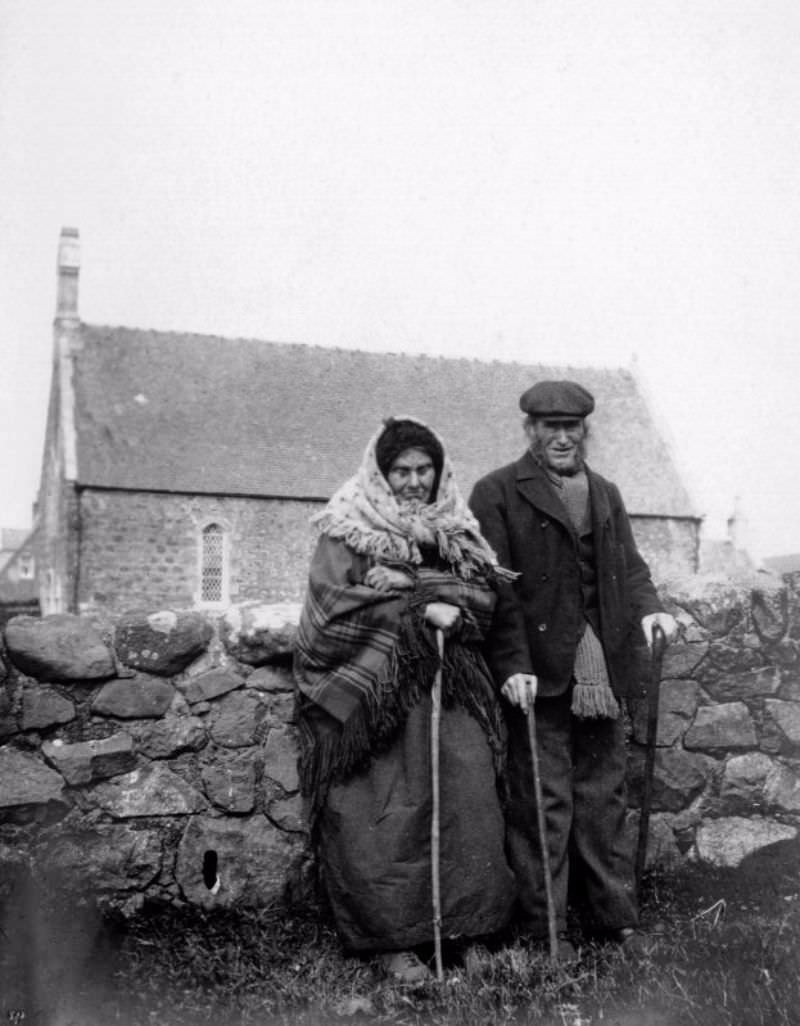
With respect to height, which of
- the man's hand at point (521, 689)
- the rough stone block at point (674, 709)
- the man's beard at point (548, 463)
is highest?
the man's beard at point (548, 463)

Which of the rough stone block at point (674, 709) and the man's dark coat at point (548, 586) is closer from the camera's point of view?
the man's dark coat at point (548, 586)

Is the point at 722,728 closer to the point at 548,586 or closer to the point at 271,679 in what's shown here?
the point at 548,586

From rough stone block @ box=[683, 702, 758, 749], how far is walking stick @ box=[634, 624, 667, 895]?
412mm

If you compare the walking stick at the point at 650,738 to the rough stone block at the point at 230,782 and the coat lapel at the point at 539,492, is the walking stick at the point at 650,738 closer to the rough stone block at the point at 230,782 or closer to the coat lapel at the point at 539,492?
the coat lapel at the point at 539,492

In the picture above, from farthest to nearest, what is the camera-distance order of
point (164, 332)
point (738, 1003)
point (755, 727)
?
point (164, 332) < point (755, 727) < point (738, 1003)

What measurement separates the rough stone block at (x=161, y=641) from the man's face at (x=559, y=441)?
1.47m

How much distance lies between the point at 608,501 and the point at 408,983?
194 cm

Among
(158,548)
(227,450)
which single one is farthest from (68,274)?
(158,548)

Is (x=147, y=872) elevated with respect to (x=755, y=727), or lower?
lower

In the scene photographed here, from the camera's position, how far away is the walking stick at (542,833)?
3605mm

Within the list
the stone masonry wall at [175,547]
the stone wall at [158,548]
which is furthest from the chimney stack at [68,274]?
the stone masonry wall at [175,547]

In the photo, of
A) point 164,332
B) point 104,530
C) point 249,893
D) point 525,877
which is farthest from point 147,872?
point 164,332

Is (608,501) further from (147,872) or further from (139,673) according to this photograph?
(147,872)

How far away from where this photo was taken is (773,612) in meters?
4.48
